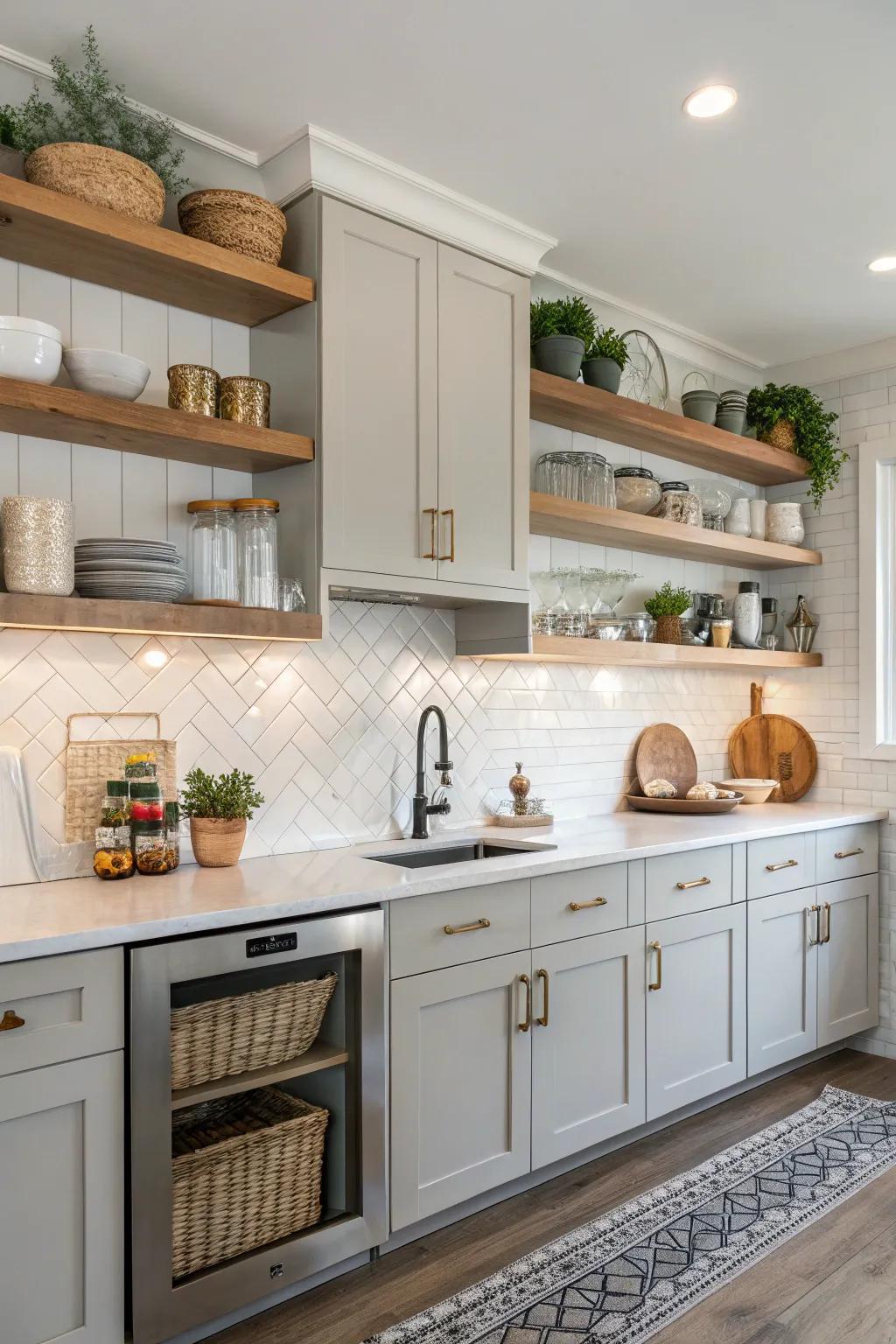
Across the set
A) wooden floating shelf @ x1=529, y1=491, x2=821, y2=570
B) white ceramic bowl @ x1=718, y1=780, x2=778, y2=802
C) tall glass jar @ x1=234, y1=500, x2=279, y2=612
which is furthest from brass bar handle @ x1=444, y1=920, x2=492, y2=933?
white ceramic bowl @ x1=718, y1=780, x2=778, y2=802

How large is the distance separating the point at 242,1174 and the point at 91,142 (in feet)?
7.77

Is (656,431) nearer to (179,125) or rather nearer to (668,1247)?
(179,125)

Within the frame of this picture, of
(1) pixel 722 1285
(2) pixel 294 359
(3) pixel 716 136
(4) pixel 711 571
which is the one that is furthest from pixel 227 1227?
(4) pixel 711 571

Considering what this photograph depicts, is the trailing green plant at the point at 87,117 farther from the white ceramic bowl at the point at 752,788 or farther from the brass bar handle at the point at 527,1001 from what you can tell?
the white ceramic bowl at the point at 752,788

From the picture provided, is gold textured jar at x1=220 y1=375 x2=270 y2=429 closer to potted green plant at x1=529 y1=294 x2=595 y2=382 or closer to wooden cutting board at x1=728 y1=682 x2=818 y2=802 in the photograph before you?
potted green plant at x1=529 y1=294 x2=595 y2=382

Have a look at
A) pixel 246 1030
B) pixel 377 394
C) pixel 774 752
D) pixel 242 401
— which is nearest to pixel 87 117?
pixel 242 401

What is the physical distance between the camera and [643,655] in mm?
3609

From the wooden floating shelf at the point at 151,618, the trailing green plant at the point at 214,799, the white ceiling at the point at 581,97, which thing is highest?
the white ceiling at the point at 581,97

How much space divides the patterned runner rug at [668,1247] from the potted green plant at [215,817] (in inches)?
44.4

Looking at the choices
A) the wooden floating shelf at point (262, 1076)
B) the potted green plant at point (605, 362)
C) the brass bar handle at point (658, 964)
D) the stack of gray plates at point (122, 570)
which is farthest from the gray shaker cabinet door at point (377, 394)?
the brass bar handle at point (658, 964)

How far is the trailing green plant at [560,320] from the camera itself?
3.34 meters

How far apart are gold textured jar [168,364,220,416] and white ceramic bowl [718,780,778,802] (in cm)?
272

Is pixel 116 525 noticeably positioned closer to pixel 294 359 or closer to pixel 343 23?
pixel 294 359

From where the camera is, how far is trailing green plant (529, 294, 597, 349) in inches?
131
